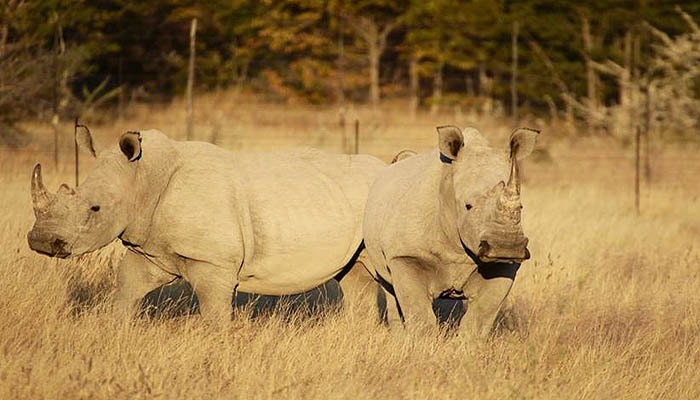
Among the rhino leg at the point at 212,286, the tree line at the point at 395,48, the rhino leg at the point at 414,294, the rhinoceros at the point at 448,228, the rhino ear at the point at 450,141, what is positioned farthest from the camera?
the tree line at the point at 395,48

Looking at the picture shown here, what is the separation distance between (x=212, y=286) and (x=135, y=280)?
58 cm

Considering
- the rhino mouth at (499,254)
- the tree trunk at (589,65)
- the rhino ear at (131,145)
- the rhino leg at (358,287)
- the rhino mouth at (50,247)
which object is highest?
the tree trunk at (589,65)

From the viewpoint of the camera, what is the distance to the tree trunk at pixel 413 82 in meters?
25.4

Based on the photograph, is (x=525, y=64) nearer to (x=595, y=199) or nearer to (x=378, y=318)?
(x=595, y=199)

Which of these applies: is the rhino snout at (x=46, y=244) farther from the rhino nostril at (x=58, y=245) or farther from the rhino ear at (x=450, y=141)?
the rhino ear at (x=450, y=141)

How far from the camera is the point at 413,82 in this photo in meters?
26.8

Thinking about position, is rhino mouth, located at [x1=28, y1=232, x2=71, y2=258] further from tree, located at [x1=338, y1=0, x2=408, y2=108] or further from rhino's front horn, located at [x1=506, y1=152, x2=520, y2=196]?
tree, located at [x1=338, y1=0, x2=408, y2=108]

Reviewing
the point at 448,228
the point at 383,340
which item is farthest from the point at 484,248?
the point at 383,340

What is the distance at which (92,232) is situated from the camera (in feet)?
21.6

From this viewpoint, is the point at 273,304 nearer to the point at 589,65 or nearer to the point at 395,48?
the point at 395,48

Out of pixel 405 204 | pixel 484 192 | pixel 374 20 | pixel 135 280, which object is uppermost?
pixel 374 20

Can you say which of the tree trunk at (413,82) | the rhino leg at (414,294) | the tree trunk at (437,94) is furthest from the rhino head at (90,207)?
the tree trunk at (437,94)

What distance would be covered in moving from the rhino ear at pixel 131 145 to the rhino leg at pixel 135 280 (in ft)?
2.19

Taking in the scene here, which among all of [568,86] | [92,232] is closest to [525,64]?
[568,86]
